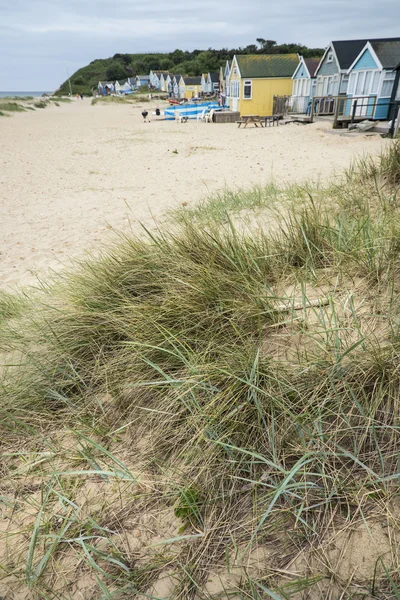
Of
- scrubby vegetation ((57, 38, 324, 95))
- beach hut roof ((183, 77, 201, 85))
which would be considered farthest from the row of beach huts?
scrubby vegetation ((57, 38, 324, 95))

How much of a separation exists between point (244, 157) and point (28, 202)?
8245 mm

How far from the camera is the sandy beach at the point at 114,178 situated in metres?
6.53

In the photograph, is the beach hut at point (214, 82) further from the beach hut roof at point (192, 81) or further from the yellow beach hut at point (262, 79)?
the yellow beach hut at point (262, 79)

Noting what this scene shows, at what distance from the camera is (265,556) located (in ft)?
4.54

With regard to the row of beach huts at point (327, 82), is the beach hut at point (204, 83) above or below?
above

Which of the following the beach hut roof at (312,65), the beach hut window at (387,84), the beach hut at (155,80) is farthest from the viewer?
the beach hut at (155,80)

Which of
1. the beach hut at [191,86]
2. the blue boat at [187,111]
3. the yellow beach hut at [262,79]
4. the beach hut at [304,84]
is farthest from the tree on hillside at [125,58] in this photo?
the beach hut at [304,84]

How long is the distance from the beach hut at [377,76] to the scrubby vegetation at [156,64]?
76324 mm

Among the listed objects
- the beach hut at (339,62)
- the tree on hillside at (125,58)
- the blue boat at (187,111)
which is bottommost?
the blue boat at (187,111)

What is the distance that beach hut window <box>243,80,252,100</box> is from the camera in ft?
99.6

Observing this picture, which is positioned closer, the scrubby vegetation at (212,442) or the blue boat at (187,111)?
the scrubby vegetation at (212,442)

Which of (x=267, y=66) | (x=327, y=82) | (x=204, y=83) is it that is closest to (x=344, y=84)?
(x=327, y=82)

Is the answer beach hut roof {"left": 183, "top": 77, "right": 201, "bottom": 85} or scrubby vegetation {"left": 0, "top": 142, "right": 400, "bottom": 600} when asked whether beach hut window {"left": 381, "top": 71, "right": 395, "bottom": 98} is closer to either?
scrubby vegetation {"left": 0, "top": 142, "right": 400, "bottom": 600}

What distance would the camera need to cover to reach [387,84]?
18438 millimetres
